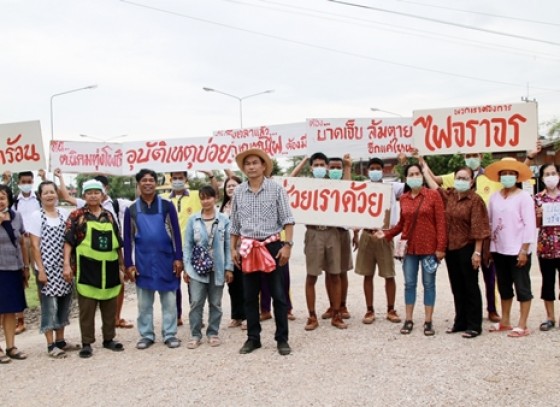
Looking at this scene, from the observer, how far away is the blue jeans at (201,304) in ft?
20.0

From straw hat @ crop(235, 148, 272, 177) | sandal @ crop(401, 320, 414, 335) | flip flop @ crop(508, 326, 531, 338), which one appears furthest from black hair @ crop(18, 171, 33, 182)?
flip flop @ crop(508, 326, 531, 338)

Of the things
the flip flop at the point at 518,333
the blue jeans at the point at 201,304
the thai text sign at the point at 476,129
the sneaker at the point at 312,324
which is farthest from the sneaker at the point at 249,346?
the thai text sign at the point at 476,129

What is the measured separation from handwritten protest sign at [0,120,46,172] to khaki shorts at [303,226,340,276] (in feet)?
13.3

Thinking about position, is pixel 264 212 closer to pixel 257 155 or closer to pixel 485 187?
pixel 257 155

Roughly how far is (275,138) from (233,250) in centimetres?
369

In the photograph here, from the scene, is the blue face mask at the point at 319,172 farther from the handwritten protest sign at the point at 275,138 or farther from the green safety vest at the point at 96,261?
the green safety vest at the point at 96,261

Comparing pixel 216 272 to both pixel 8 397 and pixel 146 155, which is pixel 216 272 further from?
pixel 146 155

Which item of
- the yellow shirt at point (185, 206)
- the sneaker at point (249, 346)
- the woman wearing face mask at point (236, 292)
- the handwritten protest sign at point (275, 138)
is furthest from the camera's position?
the handwritten protest sign at point (275, 138)

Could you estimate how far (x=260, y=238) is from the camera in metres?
5.70

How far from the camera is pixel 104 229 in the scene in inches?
233

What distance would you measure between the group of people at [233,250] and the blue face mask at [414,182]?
0.02 meters

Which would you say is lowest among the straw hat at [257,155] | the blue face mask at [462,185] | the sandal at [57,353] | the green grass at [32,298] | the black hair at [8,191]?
the green grass at [32,298]

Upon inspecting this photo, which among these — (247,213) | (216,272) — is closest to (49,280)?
(216,272)

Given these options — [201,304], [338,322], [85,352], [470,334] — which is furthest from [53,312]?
[470,334]
